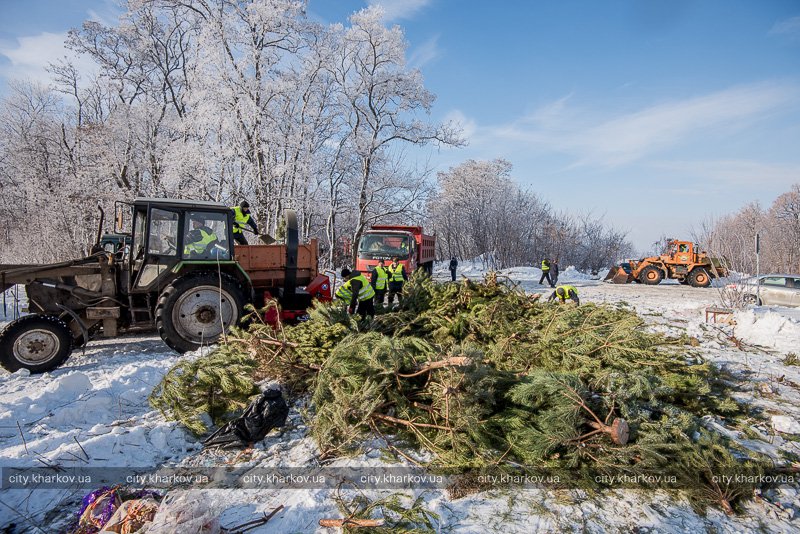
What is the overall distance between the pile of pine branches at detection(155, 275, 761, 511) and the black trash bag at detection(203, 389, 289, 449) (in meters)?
0.37

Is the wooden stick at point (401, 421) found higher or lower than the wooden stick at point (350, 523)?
higher

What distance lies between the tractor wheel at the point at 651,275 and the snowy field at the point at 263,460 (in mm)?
16534

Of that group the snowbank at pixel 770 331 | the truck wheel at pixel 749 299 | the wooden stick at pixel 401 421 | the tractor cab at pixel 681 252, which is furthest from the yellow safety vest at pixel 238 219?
the tractor cab at pixel 681 252

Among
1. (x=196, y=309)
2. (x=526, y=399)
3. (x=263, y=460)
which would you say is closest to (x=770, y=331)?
(x=526, y=399)

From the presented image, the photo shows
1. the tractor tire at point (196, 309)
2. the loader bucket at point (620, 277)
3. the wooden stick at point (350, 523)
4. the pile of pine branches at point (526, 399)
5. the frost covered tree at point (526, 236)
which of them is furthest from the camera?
the frost covered tree at point (526, 236)

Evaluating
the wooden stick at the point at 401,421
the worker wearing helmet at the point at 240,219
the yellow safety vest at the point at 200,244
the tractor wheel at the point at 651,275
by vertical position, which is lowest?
the wooden stick at the point at 401,421

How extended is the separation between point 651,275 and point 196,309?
68.9ft

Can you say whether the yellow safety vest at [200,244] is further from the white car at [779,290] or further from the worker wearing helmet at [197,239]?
the white car at [779,290]

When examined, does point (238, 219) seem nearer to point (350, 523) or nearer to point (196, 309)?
point (196, 309)

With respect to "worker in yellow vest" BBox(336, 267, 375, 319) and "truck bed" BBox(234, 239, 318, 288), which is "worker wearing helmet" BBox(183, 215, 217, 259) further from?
"worker in yellow vest" BBox(336, 267, 375, 319)

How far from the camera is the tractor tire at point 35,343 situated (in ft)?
16.9

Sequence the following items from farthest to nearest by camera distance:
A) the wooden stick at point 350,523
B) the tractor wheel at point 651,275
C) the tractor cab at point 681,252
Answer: the tractor wheel at point 651,275, the tractor cab at point 681,252, the wooden stick at point 350,523

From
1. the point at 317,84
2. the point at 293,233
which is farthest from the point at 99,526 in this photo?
the point at 317,84

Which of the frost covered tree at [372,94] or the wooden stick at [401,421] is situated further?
the frost covered tree at [372,94]
